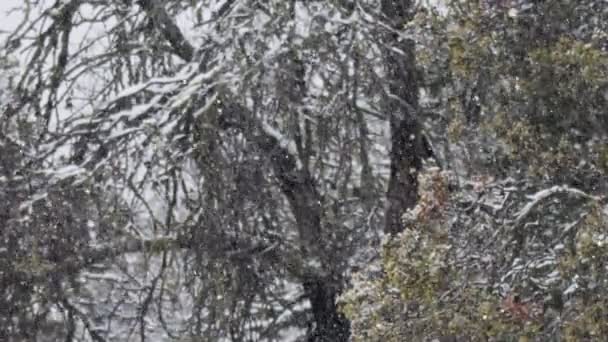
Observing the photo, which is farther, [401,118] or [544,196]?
[401,118]

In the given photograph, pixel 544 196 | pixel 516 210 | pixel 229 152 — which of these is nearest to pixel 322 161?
pixel 229 152

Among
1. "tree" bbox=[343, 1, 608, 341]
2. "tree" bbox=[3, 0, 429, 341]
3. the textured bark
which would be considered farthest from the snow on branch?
"tree" bbox=[3, 0, 429, 341]

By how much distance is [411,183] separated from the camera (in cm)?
882

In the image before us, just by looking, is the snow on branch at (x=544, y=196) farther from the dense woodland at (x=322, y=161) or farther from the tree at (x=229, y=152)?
the tree at (x=229, y=152)

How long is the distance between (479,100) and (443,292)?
3.55 ft

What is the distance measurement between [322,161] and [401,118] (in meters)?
0.63

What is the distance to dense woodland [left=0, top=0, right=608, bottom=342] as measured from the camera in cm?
587

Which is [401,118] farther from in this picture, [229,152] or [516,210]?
[516,210]

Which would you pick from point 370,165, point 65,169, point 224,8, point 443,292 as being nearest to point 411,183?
point 370,165

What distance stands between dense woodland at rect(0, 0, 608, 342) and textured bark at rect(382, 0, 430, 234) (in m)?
0.02

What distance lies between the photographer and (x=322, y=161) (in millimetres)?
8094

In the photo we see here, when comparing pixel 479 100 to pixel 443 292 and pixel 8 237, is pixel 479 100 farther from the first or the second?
pixel 8 237

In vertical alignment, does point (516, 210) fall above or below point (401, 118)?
below

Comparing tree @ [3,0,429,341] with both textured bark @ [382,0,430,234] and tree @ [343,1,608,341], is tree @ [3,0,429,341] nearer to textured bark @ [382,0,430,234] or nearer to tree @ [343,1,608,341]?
textured bark @ [382,0,430,234]
